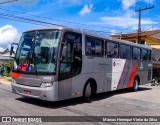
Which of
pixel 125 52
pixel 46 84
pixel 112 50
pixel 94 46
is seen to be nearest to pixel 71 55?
pixel 46 84

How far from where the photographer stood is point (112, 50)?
14.7 m

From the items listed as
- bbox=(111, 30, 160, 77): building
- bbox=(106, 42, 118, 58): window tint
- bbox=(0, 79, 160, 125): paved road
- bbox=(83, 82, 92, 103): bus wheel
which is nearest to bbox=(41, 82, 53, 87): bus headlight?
bbox=(0, 79, 160, 125): paved road

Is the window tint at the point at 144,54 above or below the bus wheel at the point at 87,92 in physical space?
above

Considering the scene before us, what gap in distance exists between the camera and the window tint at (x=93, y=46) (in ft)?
40.5

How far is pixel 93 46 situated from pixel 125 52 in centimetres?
406

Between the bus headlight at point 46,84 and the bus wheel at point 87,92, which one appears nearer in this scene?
the bus headlight at point 46,84

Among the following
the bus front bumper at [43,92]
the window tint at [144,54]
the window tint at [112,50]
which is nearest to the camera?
the bus front bumper at [43,92]

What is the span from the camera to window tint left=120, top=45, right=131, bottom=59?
1581 centimetres

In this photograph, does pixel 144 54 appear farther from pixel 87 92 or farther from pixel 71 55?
pixel 71 55

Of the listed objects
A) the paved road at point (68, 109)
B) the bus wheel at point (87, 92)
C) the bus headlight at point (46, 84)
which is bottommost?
the paved road at point (68, 109)

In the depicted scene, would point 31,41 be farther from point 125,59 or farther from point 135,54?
point 135,54

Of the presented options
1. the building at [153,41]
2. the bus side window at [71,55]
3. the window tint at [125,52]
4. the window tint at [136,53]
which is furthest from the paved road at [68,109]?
the building at [153,41]

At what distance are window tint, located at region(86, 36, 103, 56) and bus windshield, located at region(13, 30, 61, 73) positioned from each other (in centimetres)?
213

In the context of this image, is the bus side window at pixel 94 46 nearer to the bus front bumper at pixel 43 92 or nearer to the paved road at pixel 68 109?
the paved road at pixel 68 109
